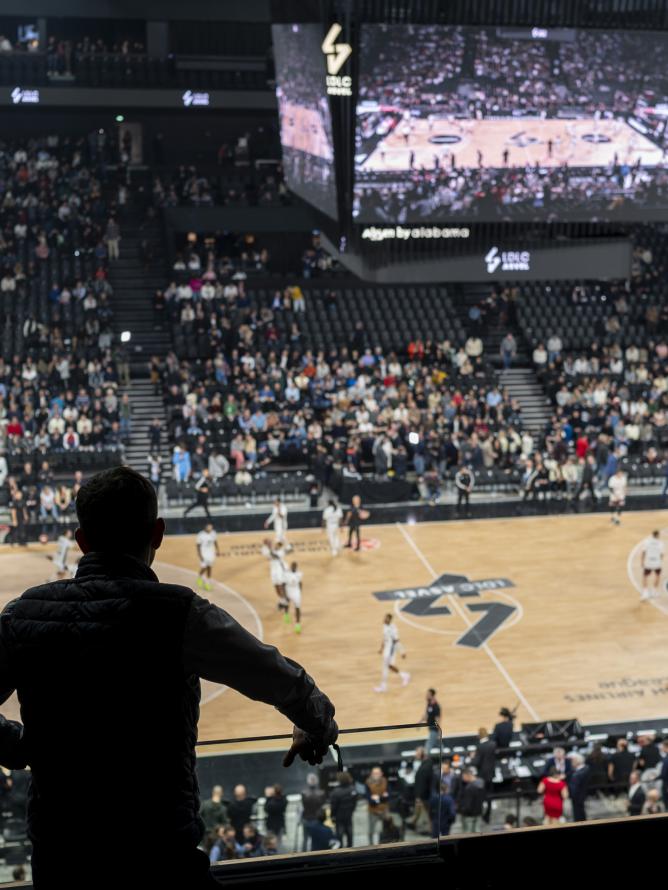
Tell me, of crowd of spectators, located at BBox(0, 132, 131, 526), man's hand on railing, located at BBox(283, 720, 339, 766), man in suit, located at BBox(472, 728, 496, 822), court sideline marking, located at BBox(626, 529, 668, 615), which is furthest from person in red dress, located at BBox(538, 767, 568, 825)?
crowd of spectators, located at BBox(0, 132, 131, 526)

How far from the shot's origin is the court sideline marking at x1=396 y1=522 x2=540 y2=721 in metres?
16.5

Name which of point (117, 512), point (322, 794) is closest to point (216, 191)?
point (322, 794)

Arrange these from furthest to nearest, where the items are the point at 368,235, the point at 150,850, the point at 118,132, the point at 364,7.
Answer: the point at 118,132
the point at 368,235
the point at 364,7
the point at 150,850

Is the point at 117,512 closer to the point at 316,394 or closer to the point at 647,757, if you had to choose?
the point at 647,757

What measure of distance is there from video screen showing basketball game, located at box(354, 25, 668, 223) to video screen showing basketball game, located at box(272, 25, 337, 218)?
0.75 meters

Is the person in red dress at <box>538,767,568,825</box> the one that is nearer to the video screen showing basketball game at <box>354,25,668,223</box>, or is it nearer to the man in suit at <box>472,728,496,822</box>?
the man in suit at <box>472,728,496,822</box>

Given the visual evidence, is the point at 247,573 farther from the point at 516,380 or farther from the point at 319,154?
the point at 516,380

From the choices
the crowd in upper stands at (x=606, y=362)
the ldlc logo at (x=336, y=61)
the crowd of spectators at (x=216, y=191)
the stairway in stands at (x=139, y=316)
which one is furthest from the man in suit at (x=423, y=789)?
the crowd of spectators at (x=216, y=191)

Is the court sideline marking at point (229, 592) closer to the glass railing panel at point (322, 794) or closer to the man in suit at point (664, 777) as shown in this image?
the man in suit at point (664, 777)

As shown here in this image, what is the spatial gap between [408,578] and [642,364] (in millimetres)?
13291

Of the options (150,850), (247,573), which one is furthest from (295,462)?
(150,850)

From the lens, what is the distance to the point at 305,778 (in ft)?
15.1

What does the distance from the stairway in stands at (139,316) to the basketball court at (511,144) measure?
13980 mm

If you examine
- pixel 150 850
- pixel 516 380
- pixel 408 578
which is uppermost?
pixel 150 850
